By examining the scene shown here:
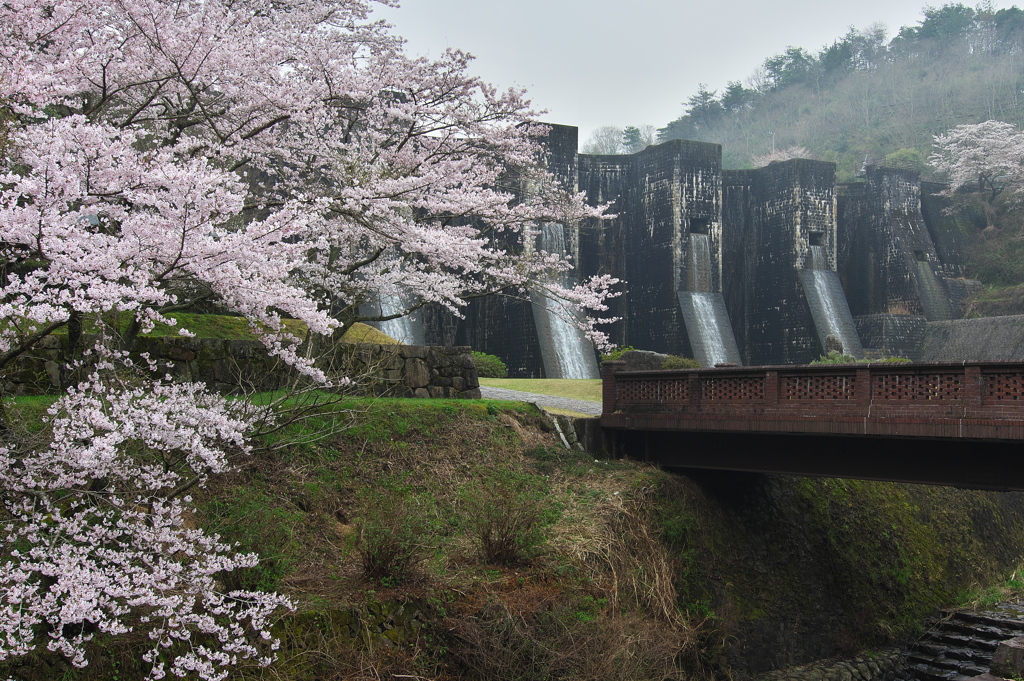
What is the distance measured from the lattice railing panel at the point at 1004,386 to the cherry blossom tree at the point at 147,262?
23.0 ft

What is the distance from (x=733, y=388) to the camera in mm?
13812

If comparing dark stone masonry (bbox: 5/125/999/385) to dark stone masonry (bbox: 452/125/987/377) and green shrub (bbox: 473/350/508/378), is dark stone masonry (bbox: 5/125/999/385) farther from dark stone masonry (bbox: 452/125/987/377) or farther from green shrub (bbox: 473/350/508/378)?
green shrub (bbox: 473/350/508/378)

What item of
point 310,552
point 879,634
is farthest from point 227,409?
point 879,634

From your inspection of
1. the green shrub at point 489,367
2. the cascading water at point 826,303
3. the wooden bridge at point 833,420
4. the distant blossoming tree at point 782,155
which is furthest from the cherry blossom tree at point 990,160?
the wooden bridge at point 833,420

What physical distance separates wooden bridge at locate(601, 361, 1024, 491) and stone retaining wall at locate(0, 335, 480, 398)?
9.79 ft

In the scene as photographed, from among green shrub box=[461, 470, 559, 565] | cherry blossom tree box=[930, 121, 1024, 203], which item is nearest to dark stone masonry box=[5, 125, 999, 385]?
cherry blossom tree box=[930, 121, 1024, 203]

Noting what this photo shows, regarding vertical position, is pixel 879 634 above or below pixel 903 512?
below

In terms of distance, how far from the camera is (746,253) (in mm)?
35688

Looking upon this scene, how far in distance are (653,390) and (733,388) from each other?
1.74 meters

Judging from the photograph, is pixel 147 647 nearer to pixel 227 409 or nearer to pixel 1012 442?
pixel 227 409

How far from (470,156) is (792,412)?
22.6 ft

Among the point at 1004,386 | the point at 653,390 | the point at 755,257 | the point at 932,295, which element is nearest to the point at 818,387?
the point at 1004,386

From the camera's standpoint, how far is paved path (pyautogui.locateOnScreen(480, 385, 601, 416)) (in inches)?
730

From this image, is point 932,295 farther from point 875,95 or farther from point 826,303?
point 875,95
